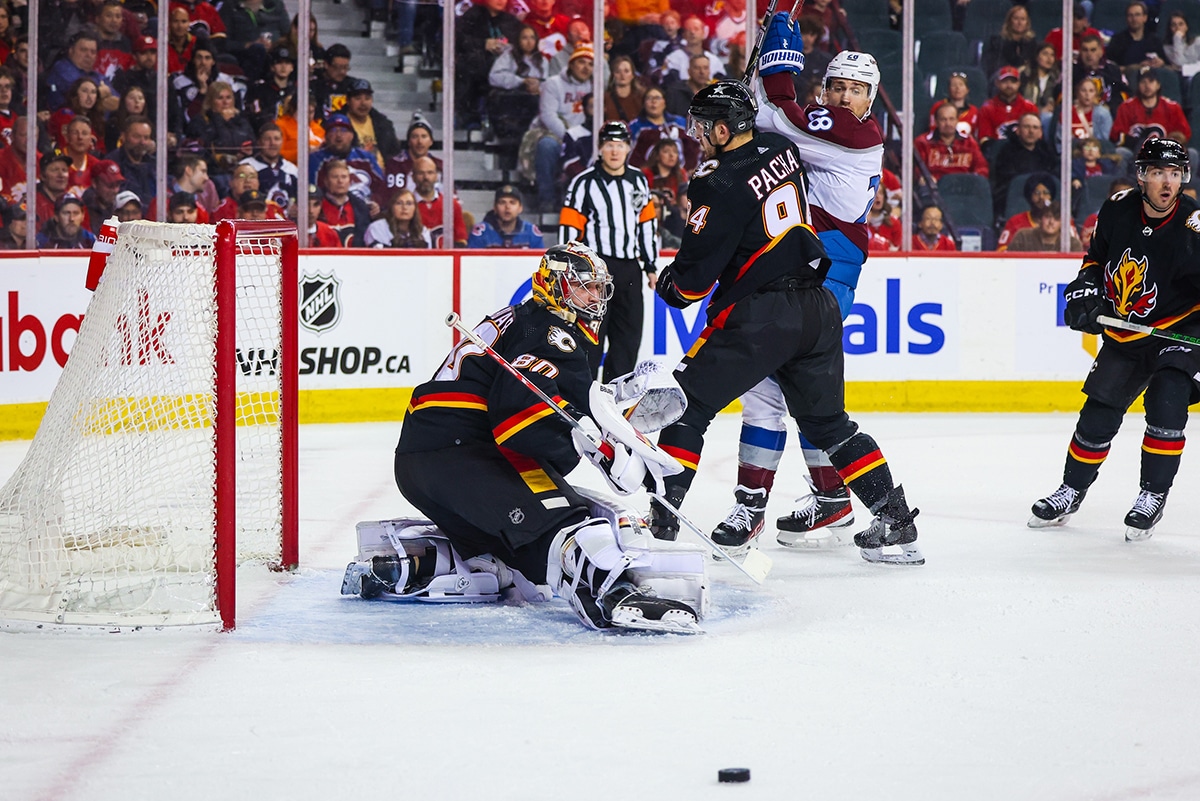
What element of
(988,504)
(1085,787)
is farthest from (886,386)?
(1085,787)

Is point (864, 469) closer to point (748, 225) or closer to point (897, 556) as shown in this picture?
point (897, 556)

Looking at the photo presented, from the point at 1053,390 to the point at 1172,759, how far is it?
17.9ft

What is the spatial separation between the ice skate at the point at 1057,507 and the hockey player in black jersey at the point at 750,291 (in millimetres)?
893

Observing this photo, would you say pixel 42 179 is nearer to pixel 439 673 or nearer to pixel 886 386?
pixel 886 386

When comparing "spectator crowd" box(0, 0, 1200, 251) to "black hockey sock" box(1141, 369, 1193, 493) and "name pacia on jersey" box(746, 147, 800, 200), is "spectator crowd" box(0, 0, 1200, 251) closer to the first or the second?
"black hockey sock" box(1141, 369, 1193, 493)

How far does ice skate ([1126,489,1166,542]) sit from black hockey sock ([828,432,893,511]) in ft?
2.97

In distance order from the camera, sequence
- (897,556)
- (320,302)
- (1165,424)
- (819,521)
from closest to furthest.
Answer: (897,556) < (819,521) < (1165,424) < (320,302)

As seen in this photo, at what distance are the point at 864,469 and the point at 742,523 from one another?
404mm

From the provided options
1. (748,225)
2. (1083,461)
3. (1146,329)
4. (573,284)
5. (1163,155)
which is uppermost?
(1163,155)

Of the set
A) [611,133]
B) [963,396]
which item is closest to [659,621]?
[611,133]

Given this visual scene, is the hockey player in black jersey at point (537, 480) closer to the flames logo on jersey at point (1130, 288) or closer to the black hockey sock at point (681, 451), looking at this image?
the black hockey sock at point (681, 451)

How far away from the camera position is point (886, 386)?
7430 millimetres

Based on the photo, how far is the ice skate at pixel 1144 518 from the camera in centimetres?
423

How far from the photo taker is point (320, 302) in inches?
265
